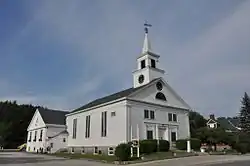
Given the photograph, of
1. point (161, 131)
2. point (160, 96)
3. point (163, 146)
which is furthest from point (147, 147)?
point (160, 96)

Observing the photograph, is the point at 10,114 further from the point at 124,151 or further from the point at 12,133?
the point at 124,151

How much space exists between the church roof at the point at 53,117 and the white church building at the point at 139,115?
11.1 meters

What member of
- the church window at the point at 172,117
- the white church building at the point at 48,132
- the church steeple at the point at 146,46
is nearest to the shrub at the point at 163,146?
the church window at the point at 172,117

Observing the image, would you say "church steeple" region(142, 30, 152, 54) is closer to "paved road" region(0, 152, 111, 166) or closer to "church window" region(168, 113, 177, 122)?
"church window" region(168, 113, 177, 122)

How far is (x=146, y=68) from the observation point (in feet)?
115

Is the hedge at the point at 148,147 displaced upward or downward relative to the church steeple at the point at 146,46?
downward

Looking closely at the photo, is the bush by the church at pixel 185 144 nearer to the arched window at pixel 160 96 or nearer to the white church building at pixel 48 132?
the arched window at pixel 160 96

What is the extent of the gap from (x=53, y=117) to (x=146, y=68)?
966 inches

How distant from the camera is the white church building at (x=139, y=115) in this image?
30.1 m

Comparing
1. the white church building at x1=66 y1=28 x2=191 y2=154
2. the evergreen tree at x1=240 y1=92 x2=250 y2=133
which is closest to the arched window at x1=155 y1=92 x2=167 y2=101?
the white church building at x1=66 y1=28 x2=191 y2=154

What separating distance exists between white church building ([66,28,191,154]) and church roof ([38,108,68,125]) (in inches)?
439

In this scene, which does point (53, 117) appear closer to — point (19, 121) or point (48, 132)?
point (48, 132)

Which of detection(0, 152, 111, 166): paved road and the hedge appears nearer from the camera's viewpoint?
detection(0, 152, 111, 166): paved road

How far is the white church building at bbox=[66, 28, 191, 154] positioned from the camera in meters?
30.1
